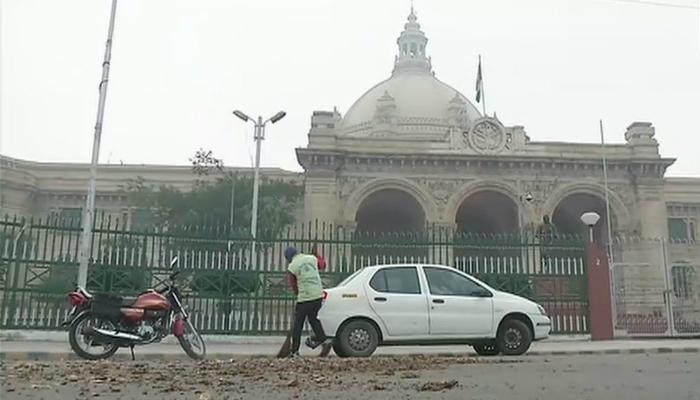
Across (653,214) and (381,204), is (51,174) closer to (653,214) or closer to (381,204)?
(381,204)

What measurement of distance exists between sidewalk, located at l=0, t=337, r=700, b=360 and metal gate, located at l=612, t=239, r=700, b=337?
3969mm

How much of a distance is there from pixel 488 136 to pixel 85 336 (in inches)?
1023

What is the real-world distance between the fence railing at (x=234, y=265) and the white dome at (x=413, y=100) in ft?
93.7

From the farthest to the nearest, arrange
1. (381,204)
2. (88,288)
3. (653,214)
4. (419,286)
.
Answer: (381,204), (653,214), (88,288), (419,286)

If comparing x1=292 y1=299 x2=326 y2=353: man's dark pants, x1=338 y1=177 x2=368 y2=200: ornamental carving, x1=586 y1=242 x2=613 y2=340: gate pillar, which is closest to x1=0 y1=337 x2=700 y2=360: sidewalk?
x1=586 y1=242 x2=613 y2=340: gate pillar

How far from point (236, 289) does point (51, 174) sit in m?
27.8

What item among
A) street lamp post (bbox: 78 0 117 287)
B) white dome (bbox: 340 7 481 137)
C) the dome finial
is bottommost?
street lamp post (bbox: 78 0 117 287)

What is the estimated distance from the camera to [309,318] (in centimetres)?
884

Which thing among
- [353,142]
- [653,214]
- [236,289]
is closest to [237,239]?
[236,289]

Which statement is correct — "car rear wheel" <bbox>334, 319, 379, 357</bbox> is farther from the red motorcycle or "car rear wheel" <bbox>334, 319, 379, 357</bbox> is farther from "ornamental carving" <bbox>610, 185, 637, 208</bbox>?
"ornamental carving" <bbox>610, 185, 637, 208</bbox>

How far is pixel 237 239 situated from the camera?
12.5 meters

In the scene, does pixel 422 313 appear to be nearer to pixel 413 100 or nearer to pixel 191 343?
pixel 191 343

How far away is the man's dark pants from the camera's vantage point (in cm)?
874

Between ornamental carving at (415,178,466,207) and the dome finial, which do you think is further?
the dome finial
